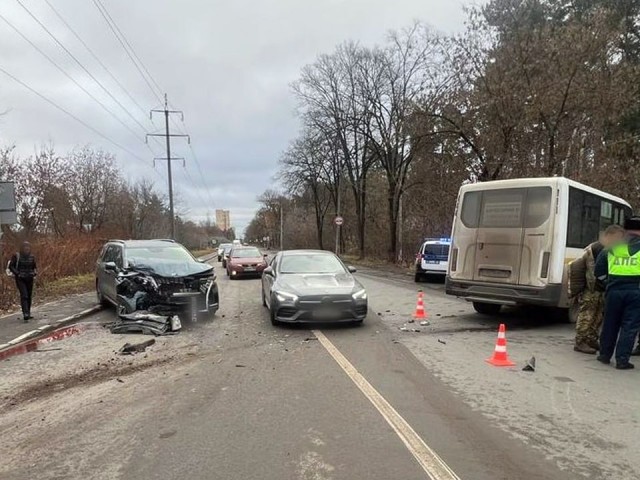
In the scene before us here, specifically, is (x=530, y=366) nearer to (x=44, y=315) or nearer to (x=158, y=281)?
(x=158, y=281)

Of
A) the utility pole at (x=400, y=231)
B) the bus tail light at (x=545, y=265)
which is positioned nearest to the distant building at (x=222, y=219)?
the utility pole at (x=400, y=231)

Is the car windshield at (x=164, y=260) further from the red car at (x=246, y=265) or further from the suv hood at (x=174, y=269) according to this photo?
the red car at (x=246, y=265)

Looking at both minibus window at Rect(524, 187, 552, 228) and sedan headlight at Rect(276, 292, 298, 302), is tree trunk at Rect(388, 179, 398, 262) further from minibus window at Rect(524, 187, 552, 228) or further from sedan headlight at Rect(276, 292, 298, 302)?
sedan headlight at Rect(276, 292, 298, 302)

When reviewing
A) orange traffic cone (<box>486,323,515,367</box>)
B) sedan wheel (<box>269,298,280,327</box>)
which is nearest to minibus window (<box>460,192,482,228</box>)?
orange traffic cone (<box>486,323,515,367</box>)

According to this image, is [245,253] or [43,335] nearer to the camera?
[43,335]

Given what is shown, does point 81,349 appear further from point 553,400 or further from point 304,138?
point 304,138

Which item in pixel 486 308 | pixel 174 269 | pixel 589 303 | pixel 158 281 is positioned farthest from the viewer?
pixel 486 308

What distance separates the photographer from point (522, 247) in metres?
10.3

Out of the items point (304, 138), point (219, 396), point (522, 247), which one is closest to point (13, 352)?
point (219, 396)

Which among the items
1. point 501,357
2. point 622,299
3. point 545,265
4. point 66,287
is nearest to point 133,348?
point 501,357

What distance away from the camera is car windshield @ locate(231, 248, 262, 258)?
25172 mm

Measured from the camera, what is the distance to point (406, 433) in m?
4.67

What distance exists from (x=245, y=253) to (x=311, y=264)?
14191mm

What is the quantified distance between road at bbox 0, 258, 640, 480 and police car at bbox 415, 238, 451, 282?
12147 millimetres
